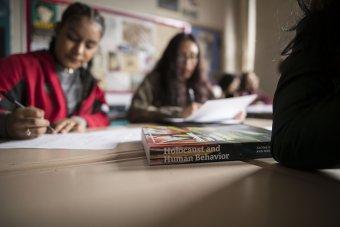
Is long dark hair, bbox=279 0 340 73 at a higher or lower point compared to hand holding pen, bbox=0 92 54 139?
higher

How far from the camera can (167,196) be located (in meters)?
0.28

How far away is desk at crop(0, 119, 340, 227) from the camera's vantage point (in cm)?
23

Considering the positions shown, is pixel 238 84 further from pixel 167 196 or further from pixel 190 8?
pixel 167 196

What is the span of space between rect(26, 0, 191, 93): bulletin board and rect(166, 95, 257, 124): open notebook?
1.03m

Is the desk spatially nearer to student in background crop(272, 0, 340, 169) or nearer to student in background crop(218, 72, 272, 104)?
student in background crop(272, 0, 340, 169)

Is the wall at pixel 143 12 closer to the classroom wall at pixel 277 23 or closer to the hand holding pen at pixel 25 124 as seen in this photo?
the hand holding pen at pixel 25 124

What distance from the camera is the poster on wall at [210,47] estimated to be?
2.23 meters

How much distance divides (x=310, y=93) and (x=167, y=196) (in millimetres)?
230

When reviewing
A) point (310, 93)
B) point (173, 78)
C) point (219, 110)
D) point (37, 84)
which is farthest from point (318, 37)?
point (173, 78)

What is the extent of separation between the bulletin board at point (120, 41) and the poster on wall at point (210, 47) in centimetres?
32

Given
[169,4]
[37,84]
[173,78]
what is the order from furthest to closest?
1. [169,4]
2. [173,78]
3. [37,84]

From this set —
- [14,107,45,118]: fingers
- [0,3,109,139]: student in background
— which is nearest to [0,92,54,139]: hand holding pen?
[14,107,45,118]: fingers

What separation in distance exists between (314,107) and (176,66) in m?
1.03

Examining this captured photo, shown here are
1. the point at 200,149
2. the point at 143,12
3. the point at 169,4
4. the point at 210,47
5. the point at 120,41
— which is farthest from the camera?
the point at 210,47
